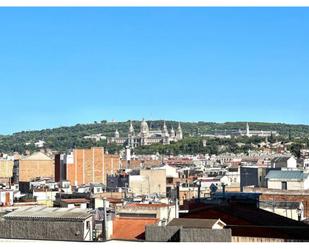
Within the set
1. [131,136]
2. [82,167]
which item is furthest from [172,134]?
[82,167]

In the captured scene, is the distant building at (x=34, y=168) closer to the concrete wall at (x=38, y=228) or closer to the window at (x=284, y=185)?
the window at (x=284, y=185)

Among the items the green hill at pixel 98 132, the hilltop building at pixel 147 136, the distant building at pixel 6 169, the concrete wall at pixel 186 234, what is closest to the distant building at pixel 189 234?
the concrete wall at pixel 186 234

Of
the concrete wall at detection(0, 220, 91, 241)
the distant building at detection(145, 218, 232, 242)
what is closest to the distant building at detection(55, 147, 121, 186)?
the concrete wall at detection(0, 220, 91, 241)

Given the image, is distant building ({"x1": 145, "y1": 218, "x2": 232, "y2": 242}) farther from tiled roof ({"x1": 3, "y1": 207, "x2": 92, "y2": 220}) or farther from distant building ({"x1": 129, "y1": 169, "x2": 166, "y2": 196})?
distant building ({"x1": 129, "y1": 169, "x2": 166, "y2": 196})

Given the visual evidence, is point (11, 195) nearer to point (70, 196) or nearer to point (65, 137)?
point (70, 196)
